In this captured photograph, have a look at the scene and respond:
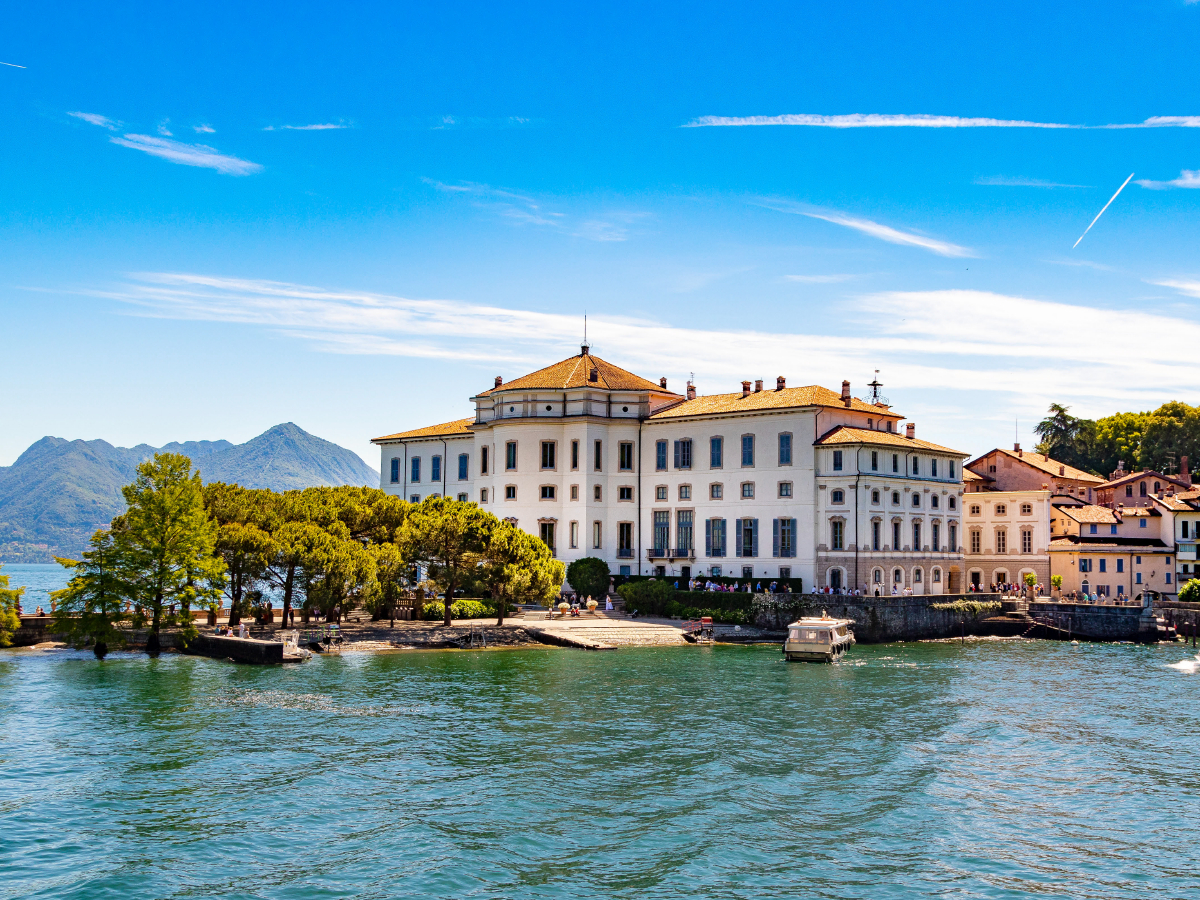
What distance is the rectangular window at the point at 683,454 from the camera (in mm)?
76312

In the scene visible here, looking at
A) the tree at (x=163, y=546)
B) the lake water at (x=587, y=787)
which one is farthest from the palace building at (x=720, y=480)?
the tree at (x=163, y=546)

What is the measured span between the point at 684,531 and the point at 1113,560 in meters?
31.8

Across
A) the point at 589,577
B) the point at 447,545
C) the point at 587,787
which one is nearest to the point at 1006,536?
the point at 589,577

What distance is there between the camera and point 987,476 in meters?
86.9

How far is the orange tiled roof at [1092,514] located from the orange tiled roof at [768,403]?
58.8 ft

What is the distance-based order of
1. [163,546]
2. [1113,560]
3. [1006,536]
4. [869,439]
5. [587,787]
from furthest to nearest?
[1006,536] < [1113,560] < [869,439] < [163,546] < [587,787]

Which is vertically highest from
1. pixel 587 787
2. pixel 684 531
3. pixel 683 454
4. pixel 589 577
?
pixel 683 454

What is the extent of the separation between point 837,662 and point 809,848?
33.7m

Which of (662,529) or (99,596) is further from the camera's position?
(662,529)

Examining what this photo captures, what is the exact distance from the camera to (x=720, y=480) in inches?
2926

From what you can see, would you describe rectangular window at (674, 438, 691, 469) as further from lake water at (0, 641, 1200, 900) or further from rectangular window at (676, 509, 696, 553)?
lake water at (0, 641, 1200, 900)

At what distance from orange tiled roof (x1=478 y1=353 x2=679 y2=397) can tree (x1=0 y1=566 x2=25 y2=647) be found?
35.3 metres

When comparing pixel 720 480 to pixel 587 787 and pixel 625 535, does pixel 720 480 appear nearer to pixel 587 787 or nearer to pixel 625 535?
pixel 625 535

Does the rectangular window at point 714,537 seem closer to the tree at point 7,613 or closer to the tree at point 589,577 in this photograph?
the tree at point 589,577
